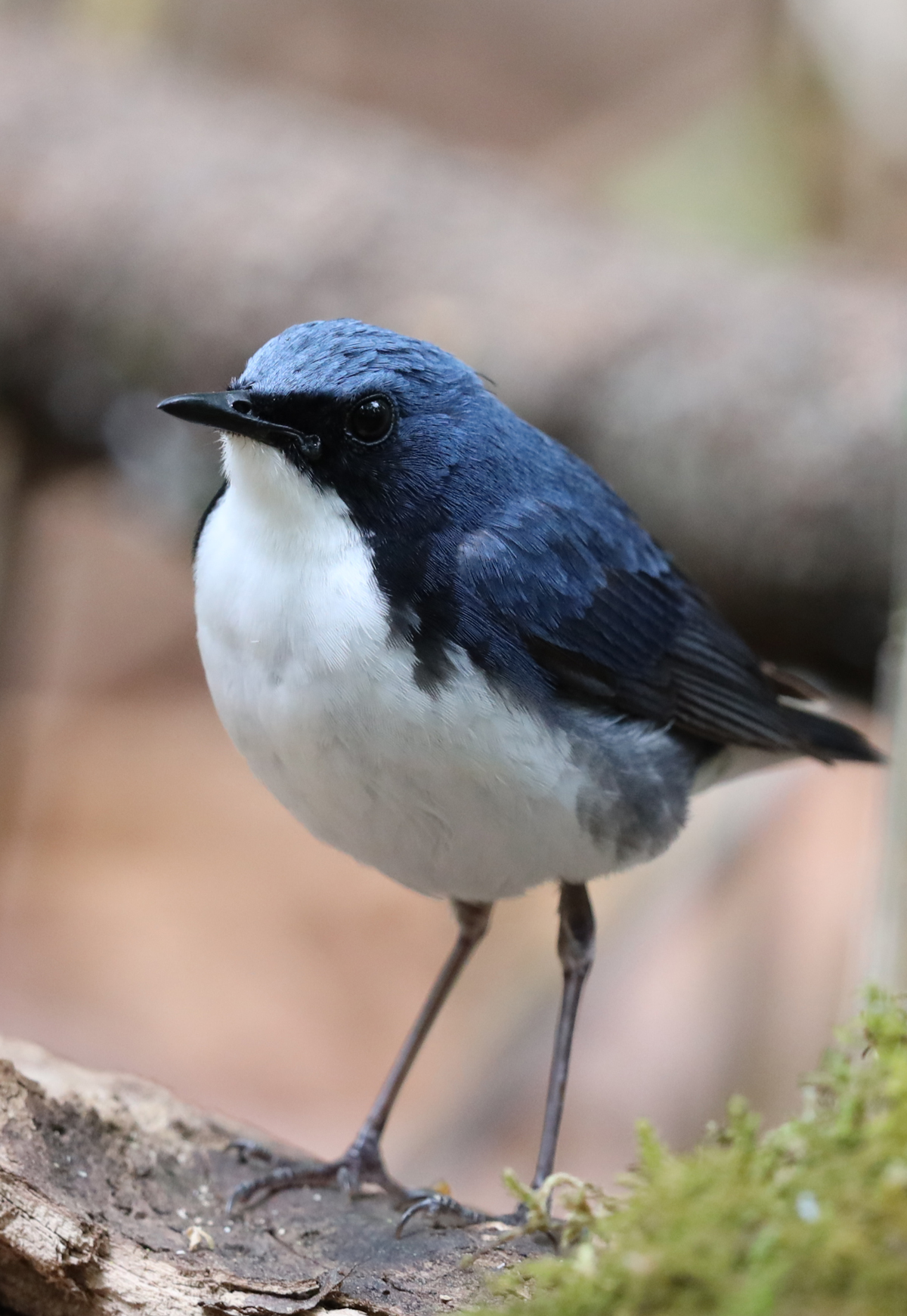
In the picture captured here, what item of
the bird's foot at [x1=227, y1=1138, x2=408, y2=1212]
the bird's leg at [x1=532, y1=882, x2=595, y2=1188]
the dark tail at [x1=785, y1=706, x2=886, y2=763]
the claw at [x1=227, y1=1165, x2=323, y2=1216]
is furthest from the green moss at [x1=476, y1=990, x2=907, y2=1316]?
the dark tail at [x1=785, y1=706, x2=886, y2=763]

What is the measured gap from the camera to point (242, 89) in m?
8.23

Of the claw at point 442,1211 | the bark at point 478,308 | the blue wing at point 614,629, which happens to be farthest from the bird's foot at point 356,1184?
the bark at point 478,308

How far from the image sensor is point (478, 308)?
639cm

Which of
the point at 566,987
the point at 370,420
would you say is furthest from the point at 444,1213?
the point at 370,420

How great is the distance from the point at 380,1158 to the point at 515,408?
3564 millimetres

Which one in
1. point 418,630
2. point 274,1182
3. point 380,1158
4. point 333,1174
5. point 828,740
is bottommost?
point 274,1182

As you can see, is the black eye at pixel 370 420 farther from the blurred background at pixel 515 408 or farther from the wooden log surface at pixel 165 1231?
the blurred background at pixel 515 408

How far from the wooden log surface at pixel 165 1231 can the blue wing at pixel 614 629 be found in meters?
1.21

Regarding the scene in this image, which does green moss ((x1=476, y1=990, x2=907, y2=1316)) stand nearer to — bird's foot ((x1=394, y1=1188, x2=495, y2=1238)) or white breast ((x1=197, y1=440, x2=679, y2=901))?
white breast ((x1=197, y1=440, x2=679, y2=901))

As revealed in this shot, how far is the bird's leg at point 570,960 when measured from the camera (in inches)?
141

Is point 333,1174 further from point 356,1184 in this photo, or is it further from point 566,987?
point 566,987

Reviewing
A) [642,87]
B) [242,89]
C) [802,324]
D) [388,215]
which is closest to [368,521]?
[802,324]

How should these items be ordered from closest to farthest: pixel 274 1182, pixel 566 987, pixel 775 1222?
1. pixel 775 1222
2. pixel 274 1182
3. pixel 566 987

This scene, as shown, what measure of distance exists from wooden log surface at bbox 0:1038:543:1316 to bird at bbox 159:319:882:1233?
137 millimetres
